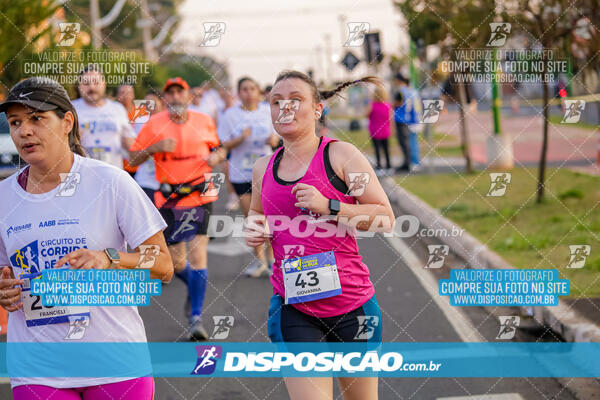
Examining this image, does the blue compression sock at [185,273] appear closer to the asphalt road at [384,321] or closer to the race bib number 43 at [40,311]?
the asphalt road at [384,321]

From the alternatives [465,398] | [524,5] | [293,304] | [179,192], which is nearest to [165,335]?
[179,192]

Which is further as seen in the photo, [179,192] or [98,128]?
[98,128]

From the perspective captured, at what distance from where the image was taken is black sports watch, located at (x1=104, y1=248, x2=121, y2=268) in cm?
291

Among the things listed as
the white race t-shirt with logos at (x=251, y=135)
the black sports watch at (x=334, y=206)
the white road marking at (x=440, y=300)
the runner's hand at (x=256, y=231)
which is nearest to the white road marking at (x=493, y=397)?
the white road marking at (x=440, y=300)

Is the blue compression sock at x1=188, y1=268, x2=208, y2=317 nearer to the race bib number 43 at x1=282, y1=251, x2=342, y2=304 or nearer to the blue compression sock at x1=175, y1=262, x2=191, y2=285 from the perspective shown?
the blue compression sock at x1=175, y1=262, x2=191, y2=285

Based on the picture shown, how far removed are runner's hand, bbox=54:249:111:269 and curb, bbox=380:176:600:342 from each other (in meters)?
3.70

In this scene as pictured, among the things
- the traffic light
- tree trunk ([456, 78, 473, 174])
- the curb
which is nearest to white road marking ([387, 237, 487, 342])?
the curb

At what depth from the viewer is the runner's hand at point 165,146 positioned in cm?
667

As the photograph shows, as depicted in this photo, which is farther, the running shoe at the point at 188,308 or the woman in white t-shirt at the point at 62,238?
the running shoe at the point at 188,308

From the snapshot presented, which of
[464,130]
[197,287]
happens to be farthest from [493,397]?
[464,130]

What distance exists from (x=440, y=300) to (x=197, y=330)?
2.32m

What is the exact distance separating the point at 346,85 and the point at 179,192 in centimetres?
296

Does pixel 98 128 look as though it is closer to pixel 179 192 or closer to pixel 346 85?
pixel 179 192

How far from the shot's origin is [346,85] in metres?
4.06
